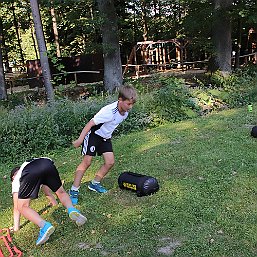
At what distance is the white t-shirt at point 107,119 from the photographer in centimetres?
412

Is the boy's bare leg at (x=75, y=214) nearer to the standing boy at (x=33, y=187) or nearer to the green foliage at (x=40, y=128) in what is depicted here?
the standing boy at (x=33, y=187)

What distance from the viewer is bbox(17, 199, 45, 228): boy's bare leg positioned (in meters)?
3.39

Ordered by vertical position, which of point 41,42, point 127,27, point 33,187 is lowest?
point 33,187

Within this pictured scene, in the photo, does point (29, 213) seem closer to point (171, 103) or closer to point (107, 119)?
point (107, 119)

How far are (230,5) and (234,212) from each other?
10.9 metres

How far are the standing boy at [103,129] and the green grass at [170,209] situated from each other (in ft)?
1.39

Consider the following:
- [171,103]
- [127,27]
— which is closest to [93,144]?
[171,103]

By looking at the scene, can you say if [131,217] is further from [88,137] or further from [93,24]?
[93,24]

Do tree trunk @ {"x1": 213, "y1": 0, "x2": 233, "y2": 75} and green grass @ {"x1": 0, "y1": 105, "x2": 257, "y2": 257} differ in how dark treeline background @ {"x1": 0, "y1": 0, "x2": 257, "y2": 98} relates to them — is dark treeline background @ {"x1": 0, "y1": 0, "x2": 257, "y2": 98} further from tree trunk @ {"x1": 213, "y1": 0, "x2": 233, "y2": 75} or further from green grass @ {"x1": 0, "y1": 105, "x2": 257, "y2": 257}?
green grass @ {"x1": 0, "y1": 105, "x2": 257, "y2": 257}

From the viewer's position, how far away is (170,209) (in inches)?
152

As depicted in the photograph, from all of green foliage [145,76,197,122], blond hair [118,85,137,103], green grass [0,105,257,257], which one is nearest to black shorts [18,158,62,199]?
green grass [0,105,257,257]

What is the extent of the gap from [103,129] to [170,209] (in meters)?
1.20

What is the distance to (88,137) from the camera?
4.30 m

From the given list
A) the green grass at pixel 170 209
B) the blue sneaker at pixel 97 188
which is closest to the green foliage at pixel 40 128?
the green grass at pixel 170 209
